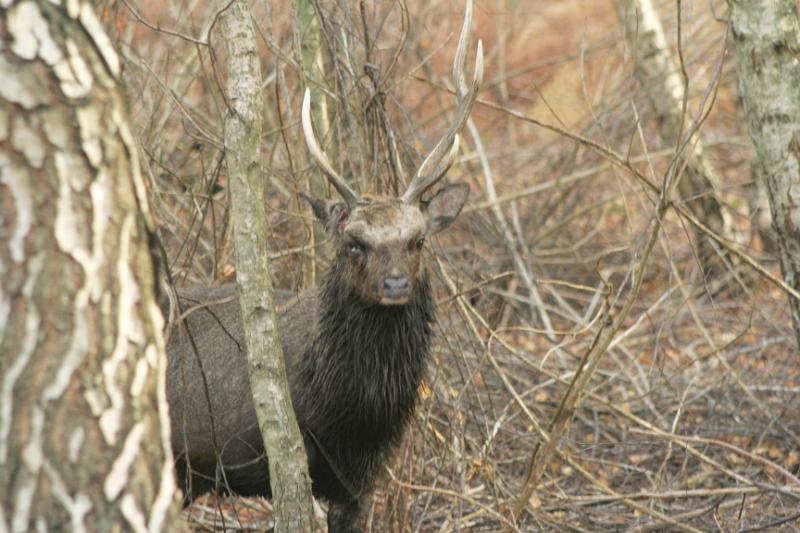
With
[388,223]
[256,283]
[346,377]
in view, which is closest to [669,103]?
[388,223]

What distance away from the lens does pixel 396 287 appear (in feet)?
18.0

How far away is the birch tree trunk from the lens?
2900 millimetres

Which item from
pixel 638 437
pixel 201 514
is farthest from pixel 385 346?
pixel 638 437

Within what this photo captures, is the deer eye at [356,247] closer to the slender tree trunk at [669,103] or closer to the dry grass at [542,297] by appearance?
the dry grass at [542,297]

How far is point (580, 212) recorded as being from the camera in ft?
34.8

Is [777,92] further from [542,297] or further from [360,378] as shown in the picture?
[542,297]

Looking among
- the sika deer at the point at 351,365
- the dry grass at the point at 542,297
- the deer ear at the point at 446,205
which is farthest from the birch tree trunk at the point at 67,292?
the deer ear at the point at 446,205

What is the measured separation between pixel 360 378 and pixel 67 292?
3.07 metres

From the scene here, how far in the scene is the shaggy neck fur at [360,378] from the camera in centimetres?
588

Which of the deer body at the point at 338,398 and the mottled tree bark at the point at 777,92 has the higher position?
the mottled tree bark at the point at 777,92

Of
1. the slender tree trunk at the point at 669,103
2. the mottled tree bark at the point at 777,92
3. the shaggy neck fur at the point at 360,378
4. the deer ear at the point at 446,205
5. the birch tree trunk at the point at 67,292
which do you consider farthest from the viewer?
the slender tree trunk at the point at 669,103

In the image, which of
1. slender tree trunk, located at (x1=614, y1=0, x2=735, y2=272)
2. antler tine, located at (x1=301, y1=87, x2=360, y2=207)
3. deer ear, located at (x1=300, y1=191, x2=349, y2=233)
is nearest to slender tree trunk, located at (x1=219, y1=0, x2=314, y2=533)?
antler tine, located at (x1=301, y1=87, x2=360, y2=207)

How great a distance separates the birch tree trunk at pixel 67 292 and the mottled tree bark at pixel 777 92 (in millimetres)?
4119

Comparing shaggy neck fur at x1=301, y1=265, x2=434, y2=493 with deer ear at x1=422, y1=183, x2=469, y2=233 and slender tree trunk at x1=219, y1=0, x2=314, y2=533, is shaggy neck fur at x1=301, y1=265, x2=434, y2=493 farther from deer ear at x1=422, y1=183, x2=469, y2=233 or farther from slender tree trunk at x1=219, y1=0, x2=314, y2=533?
slender tree trunk at x1=219, y1=0, x2=314, y2=533
